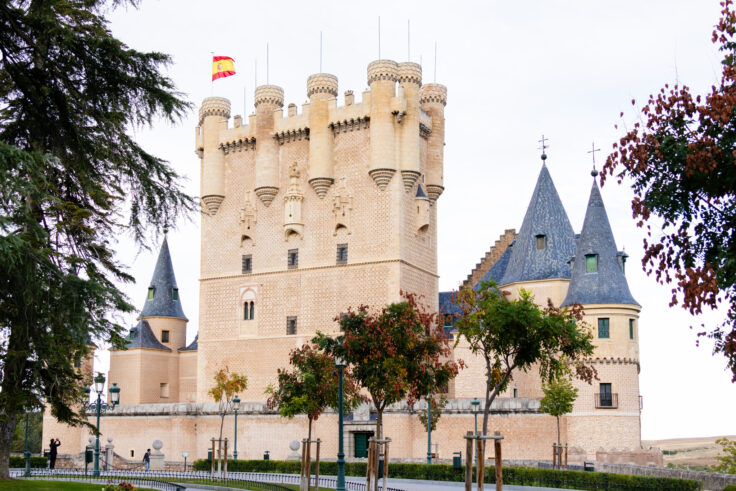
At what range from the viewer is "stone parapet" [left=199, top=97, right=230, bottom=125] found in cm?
5278

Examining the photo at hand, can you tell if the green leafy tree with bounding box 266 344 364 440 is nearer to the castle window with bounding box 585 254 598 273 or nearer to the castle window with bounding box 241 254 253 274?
the castle window with bounding box 585 254 598 273

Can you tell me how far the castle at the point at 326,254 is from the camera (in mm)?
41406

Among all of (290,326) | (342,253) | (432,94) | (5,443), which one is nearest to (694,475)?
(5,443)

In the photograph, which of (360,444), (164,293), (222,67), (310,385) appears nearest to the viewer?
(310,385)

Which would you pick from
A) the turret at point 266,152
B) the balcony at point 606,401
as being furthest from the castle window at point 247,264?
the balcony at point 606,401

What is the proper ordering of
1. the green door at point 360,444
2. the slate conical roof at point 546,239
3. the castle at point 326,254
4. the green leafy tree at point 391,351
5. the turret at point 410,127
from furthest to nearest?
the turret at point 410,127 < the slate conical roof at point 546,239 < the castle at point 326,254 < the green door at point 360,444 < the green leafy tree at point 391,351

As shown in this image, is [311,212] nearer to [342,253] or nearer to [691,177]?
[342,253]

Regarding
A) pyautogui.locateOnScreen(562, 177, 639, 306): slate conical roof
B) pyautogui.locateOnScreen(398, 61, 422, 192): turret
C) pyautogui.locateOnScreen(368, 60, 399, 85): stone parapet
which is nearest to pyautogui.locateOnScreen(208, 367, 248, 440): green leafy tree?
pyautogui.locateOnScreen(398, 61, 422, 192): turret

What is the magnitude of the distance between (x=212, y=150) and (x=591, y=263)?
79.0 feet

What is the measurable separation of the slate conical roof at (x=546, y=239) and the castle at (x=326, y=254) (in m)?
0.07

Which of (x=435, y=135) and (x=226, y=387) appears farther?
(x=435, y=135)

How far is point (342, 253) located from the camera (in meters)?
47.9

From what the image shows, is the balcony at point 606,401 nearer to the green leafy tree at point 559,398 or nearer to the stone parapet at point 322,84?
the green leafy tree at point 559,398

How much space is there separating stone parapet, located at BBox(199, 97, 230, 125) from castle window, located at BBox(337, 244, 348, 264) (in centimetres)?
1185
